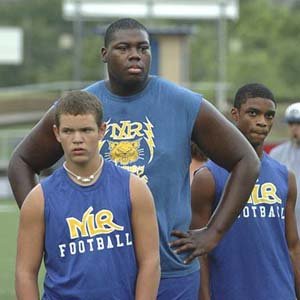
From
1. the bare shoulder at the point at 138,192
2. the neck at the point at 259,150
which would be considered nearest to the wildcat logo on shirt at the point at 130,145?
the bare shoulder at the point at 138,192

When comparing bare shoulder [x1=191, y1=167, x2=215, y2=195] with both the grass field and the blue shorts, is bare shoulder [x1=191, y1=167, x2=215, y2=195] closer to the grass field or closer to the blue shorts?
the blue shorts

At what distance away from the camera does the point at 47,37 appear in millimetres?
66938

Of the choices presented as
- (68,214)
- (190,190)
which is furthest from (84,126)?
(190,190)

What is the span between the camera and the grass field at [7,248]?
41.6 ft

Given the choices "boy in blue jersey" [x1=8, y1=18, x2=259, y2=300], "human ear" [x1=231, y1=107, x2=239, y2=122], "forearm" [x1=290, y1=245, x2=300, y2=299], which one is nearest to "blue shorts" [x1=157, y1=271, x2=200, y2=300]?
"boy in blue jersey" [x1=8, y1=18, x2=259, y2=300]

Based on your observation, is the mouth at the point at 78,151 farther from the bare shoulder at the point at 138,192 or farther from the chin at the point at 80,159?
the bare shoulder at the point at 138,192

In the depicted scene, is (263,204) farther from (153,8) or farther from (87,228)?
(153,8)

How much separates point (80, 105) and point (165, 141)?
2.54 feet

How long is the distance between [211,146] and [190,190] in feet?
0.99

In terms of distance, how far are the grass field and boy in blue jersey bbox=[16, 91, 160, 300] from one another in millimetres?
4371

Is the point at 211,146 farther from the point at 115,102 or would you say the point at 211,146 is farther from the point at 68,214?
the point at 68,214

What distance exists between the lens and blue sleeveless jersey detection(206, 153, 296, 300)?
663cm

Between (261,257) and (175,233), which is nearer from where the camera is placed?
(175,233)

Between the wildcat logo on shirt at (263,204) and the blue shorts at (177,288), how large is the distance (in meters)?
0.75
